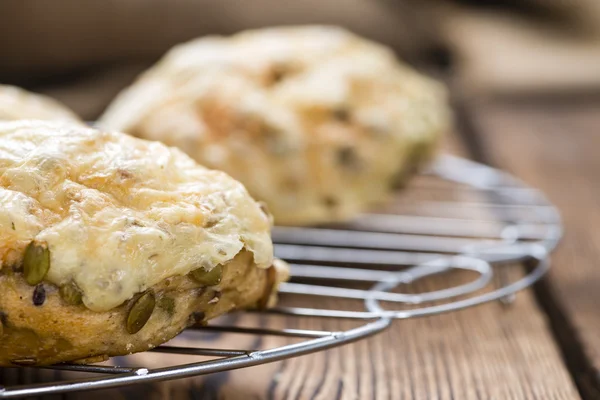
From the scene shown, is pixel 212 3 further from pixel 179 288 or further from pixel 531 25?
pixel 179 288

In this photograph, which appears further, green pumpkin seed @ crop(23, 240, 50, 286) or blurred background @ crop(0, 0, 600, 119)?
blurred background @ crop(0, 0, 600, 119)

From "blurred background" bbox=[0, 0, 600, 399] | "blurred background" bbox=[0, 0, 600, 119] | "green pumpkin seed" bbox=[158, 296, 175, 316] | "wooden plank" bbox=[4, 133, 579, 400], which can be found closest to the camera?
"green pumpkin seed" bbox=[158, 296, 175, 316]

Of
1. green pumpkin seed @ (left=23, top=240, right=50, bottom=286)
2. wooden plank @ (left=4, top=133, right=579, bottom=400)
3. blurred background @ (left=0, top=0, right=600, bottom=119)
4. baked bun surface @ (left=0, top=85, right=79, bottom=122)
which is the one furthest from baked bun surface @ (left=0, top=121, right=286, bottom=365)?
blurred background @ (left=0, top=0, right=600, bottom=119)

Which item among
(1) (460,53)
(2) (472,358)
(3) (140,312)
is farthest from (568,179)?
(3) (140,312)

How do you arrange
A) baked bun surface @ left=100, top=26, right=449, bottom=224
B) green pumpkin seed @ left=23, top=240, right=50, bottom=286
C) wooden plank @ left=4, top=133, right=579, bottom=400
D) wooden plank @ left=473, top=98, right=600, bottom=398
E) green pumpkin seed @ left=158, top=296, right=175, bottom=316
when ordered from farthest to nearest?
baked bun surface @ left=100, top=26, right=449, bottom=224
wooden plank @ left=473, top=98, right=600, bottom=398
wooden plank @ left=4, top=133, right=579, bottom=400
green pumpkin seed @ left=158, top=296, right=175, bottom=316
green pumpkin seed @ left=23, top=240, right=50, bottom=286

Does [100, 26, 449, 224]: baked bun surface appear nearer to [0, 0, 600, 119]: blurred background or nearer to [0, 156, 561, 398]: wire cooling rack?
[0, 156, 561, 398]: wire cooling rack

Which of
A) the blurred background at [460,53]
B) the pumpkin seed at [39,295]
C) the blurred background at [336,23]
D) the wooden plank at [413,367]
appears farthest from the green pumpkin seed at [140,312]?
the blurred background at [336,23]

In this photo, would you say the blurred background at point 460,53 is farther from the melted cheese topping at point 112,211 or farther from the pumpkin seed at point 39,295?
the pumpkin seed at point 39,295
